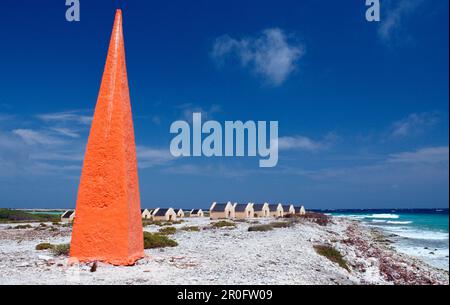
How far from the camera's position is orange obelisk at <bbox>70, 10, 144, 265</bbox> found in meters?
11.2

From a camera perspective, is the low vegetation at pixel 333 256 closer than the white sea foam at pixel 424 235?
Yes

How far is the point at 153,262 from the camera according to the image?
1212 centimetres

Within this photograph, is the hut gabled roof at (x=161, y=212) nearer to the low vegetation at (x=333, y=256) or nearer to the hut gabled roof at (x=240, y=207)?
the hut gabled roof at (x=240, y=207)

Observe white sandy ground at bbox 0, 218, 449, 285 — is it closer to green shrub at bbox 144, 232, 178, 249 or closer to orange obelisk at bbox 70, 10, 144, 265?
orange obelisk at bbox 70, 10, 144, 265

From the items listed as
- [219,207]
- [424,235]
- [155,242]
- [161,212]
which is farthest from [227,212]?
[155,242]

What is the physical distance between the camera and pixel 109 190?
11.4 m

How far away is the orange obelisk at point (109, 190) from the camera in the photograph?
1124 centimetres

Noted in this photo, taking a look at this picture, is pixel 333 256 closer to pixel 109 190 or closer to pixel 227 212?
pixel 109 190

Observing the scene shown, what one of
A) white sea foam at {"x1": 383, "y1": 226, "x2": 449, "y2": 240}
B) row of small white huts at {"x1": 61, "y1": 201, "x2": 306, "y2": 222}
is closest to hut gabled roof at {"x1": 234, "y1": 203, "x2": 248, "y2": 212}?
row of small white huts at {"x1": 61, "y1": 201, "x2": 306, "y2": 222}

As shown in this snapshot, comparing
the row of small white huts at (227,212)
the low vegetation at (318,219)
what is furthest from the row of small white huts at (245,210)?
the low vegetation at (318,219)
